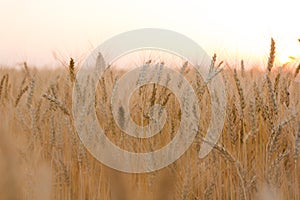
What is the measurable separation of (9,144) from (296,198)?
82 centimetres

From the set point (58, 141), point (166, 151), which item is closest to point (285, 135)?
point (166, 151)

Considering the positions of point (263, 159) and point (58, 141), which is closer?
point (58, 141)

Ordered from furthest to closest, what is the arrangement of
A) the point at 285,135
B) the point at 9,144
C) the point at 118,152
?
the point at 285,135
the point at 118,152
the point at 9,144

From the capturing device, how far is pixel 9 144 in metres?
0.83

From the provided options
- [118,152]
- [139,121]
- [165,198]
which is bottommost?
[165,198]

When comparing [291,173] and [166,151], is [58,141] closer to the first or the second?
[166,151]

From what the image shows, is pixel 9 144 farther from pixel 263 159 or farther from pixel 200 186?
Answer: pixel 263 159

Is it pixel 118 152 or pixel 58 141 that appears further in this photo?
pixel 58 141

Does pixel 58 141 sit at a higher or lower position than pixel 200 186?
higher

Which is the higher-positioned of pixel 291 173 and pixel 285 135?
pixel 285 135

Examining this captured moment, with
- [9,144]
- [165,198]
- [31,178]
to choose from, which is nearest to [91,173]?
[31,178]

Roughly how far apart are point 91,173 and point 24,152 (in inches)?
8.6

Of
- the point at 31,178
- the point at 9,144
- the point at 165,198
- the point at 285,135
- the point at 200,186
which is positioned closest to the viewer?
the point at 165,198

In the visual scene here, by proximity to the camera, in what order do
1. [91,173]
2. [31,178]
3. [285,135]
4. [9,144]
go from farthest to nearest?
[285,135], [91,173], [31,178], [9,144]
